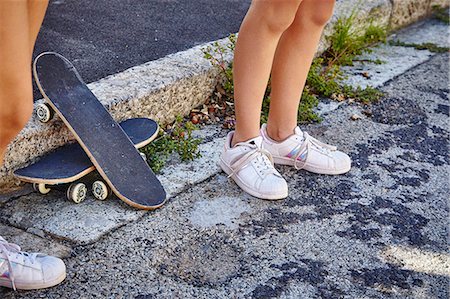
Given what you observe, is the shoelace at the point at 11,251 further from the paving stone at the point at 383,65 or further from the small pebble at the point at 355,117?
the paving stone at the point at 383,65

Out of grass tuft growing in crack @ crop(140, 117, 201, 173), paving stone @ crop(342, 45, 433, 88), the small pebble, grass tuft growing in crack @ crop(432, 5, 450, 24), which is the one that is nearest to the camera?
grass tuft growing in crack @ crop(140, 117, 201, 173)

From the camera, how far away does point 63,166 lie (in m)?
2.59

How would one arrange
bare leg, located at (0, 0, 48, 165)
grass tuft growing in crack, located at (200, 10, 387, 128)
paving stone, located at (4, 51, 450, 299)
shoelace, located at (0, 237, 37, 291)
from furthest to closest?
grass tuft growing in crack, located at (200, 10, 387, 128)
paving stone, located at (4, 51, 450, 299)
shoelace, located at (0, 237, 37, 291)
bare leg, located at (0, 0, 48, 165)

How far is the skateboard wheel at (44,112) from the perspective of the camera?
2.63 meters

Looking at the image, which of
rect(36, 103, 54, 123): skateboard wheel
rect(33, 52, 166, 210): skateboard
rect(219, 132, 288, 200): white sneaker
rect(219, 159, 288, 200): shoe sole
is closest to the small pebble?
rect(219, 132, 288, 200): white sneaker

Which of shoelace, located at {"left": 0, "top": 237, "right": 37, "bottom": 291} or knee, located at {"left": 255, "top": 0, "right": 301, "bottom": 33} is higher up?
knee, located at {"left": 255, "top": 0, "right": 301, "bottom": 33}

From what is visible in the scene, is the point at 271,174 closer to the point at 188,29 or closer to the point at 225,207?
the point at 225,207

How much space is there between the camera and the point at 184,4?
4.32m

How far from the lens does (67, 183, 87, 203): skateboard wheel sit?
2.57m

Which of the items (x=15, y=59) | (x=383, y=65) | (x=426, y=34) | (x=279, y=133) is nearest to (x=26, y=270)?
(x=15, y=59)

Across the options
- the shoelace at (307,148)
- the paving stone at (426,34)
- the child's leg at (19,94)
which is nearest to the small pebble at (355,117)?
the shoelace at (307,148)

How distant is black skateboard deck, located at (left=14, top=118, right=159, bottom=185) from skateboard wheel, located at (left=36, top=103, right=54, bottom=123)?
0.45 ft

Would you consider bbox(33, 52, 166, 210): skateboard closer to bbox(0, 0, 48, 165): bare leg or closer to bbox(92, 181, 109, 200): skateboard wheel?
bbox(92, 181, 109, 200): skateboard wheel

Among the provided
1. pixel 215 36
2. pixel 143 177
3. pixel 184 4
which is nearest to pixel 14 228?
pixel 143 177
